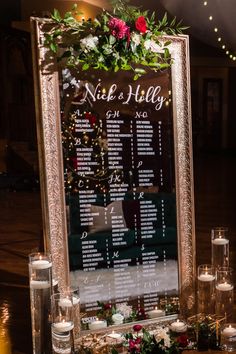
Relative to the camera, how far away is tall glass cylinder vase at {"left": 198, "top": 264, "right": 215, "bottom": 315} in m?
2.41

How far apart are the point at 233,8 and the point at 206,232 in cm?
320

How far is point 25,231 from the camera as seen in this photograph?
222 inches

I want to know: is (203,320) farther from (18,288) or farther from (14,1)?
(14,1)

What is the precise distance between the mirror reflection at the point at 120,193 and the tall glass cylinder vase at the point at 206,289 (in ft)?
0.41

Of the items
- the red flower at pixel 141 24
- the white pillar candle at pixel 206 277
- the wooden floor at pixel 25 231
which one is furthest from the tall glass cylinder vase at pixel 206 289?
the red flower at pixel 141 24

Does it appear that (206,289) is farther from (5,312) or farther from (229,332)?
(5,312)

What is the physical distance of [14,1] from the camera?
1045cm

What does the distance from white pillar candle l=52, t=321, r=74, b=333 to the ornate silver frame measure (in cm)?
19

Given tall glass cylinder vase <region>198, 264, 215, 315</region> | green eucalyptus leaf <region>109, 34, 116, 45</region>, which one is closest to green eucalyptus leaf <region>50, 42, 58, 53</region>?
green eucalyptus leaf <region>109, 34, 116, 45</region>

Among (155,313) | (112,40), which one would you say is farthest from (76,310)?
(112,40)

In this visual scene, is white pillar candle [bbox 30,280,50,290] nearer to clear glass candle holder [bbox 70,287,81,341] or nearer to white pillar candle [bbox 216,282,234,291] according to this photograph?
clear glass candle holder [bbox 70,287,81,341]

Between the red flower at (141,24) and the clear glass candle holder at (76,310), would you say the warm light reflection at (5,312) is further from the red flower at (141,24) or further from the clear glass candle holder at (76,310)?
the red flower at (141,24)

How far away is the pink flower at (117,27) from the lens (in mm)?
2111

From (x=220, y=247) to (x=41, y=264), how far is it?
967mm
